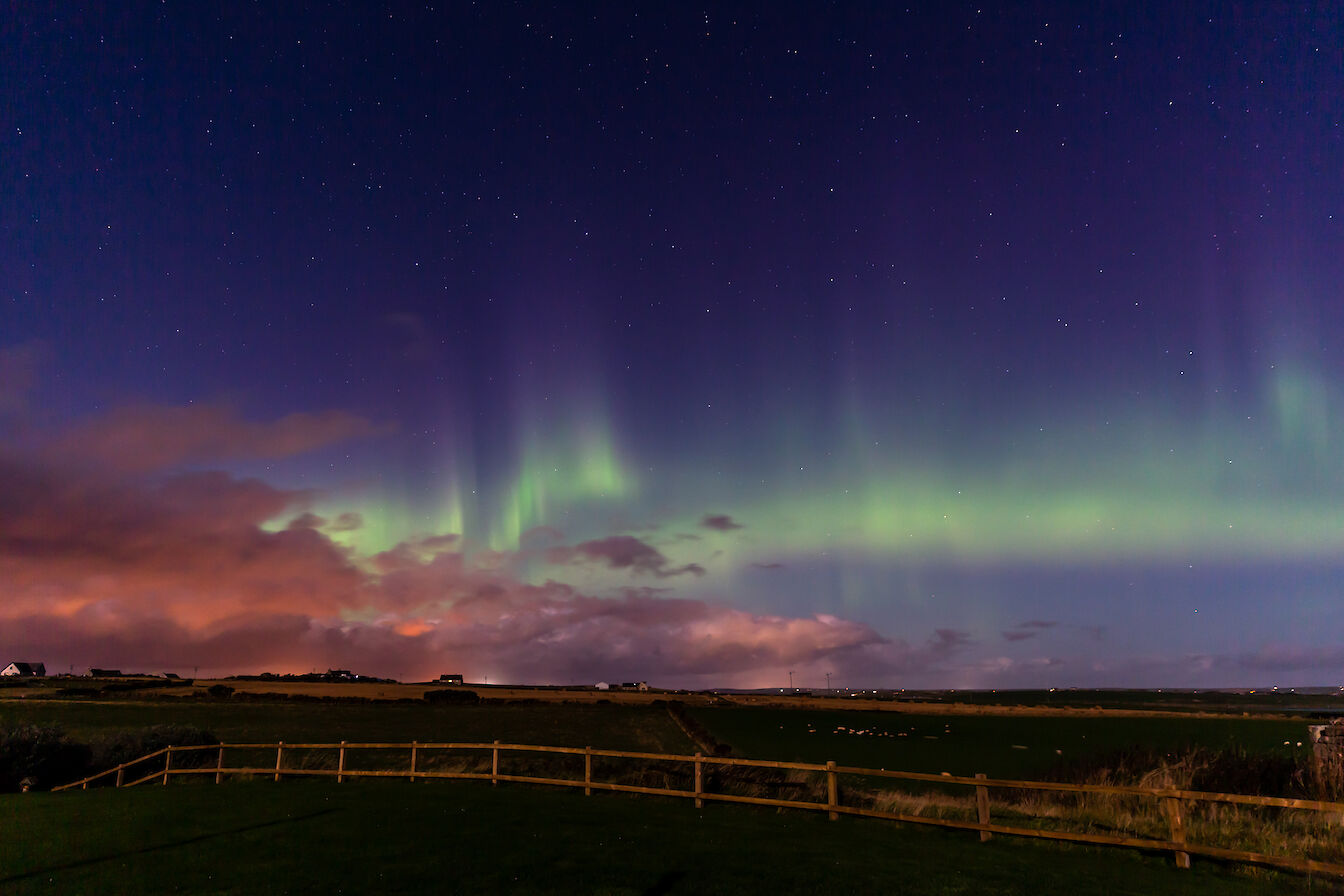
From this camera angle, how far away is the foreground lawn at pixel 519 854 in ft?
37.2

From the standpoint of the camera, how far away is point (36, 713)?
7012cm

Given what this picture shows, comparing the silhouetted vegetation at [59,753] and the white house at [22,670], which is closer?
the silhouetted vegetation at [59,753]

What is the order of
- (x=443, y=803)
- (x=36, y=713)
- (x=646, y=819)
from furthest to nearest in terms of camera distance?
(x=36, y=713), (x=443, y=803), (x=646, y=819)

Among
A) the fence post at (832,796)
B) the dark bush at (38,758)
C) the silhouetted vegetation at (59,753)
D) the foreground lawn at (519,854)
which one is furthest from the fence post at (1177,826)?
the dark bush at (38,758)

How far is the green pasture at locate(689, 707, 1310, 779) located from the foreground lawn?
109 ft

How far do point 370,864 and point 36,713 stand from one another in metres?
77.9

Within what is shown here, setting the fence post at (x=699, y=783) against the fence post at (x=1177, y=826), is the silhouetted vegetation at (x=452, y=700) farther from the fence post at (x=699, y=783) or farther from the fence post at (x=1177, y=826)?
the fence post at (x=1177, y=826)

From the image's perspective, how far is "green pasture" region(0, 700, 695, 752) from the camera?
58.8 m

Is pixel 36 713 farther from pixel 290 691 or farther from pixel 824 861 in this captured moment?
pixel 824 861

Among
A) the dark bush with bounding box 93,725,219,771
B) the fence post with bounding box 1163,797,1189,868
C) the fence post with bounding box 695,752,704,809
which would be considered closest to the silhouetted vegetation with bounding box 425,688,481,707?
the dark bush with bounding box 93,725,219,771

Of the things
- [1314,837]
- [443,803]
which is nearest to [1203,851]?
[1314,837]

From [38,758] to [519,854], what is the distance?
92.0ft

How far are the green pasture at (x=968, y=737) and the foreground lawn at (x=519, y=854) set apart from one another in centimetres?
3311

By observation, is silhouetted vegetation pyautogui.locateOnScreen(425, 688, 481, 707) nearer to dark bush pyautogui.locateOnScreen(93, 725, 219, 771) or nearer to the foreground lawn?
dark bush pyautogui.locateOnScreen(93, 725, 219, 771)
